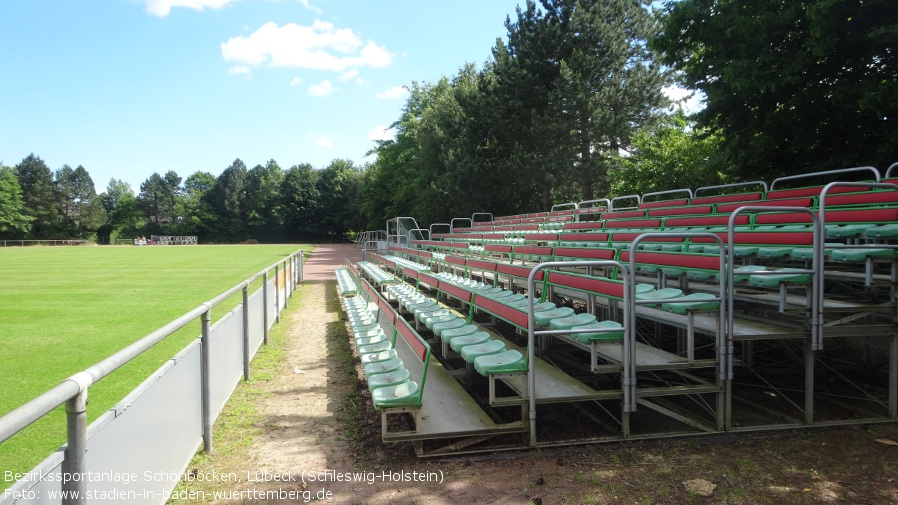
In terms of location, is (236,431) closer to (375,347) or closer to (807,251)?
(375,347)

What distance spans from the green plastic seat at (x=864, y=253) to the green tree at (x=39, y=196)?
9221 centimetres

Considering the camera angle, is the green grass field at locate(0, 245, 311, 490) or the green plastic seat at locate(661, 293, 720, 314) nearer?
the green plastic seat at locate(661, 293, 720, 314)

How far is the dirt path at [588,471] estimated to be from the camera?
10.2 ft

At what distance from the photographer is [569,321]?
4312 mm

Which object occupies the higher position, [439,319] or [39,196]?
[39,196]

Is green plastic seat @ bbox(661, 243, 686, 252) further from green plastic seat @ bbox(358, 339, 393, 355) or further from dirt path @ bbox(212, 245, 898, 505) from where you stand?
green plastic seat @ bbox(358, 339, 393, 355)

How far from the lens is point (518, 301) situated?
537 cm

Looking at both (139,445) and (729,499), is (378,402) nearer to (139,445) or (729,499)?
(139,445)

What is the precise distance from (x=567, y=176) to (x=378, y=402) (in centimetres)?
1864

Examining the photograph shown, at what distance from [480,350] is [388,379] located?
759 mm

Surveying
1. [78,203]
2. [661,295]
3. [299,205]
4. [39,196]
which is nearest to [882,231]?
[661,295]

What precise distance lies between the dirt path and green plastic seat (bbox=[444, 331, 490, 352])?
35.4 inches

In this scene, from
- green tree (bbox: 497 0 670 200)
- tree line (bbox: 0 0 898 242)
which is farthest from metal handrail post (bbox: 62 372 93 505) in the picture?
green tree (bbox: 497 0 670 200)

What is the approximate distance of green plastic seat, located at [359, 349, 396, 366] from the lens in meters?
4.71
